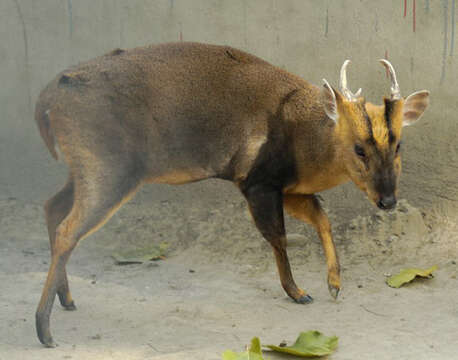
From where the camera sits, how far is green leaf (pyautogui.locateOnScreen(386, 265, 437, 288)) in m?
5.75

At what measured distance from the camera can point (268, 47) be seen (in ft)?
22.5

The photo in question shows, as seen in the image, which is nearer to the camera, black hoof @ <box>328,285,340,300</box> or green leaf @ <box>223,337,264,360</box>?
green leaf @ <box>223,337,264,360</box>

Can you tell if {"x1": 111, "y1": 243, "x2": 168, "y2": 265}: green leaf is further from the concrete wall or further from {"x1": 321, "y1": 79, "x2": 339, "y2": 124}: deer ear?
{"x1": 321, "y1": 79, "x2": 339, "y2": 124}: deer ear

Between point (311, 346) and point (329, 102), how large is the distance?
5.73ft

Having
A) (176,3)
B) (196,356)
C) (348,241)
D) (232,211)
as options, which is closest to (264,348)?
(196,356)

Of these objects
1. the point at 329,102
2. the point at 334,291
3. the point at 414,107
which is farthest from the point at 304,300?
the point at 414,107

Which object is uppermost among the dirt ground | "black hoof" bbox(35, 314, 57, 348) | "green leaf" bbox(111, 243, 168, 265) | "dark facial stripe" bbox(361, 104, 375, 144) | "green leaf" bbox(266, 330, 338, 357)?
"dark facial stripe" bbox(361, 104, 375, 144)

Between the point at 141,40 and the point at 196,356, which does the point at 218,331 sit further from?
the point at 141,40

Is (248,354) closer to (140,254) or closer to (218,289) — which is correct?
(218,289)

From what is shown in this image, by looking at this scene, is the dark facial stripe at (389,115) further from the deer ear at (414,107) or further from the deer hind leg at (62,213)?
the deer hind leg at (62,213)

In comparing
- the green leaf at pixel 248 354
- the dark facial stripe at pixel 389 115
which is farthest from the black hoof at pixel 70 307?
the dark facial stripe at pixel 389 115

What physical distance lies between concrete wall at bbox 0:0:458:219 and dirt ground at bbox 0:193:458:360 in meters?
0.32

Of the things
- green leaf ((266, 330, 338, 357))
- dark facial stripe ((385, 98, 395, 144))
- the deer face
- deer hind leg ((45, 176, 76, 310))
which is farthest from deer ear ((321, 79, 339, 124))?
deer hind leg ((45, 176, 76, 310))

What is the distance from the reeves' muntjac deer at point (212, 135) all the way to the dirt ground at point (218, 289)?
0.37 metres
